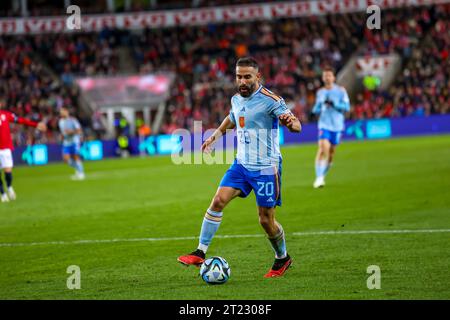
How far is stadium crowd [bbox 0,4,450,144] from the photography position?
46.8m

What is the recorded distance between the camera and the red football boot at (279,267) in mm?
9859

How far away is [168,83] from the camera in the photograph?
51.0m

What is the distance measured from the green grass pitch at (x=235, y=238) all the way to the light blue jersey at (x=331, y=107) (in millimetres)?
1479

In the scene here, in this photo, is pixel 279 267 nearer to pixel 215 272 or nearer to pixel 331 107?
pixel 215 272

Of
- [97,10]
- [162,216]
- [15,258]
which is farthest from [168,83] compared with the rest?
[15,258]

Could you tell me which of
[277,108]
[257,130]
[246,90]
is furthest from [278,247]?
[246,90]

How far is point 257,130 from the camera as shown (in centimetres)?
998

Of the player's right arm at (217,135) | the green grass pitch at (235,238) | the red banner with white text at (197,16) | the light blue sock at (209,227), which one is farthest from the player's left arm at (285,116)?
the red banner with white text at (197,16)

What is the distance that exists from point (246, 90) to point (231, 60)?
140 ft

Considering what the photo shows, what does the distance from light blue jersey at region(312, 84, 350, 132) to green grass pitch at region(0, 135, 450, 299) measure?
1479mm

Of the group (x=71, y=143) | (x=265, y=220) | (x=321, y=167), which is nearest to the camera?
(x=265, y=220)

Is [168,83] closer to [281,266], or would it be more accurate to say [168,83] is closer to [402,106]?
[402,106]

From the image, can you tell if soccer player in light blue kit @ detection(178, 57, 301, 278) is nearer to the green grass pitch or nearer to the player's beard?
the player's beard

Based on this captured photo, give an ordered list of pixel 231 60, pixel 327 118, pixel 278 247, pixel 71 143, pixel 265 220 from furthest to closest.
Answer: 1. pixel 231 60
2. pixel 71 143
3. pixel 327 118
4. pixel 278 247
5. pixel 265 220
